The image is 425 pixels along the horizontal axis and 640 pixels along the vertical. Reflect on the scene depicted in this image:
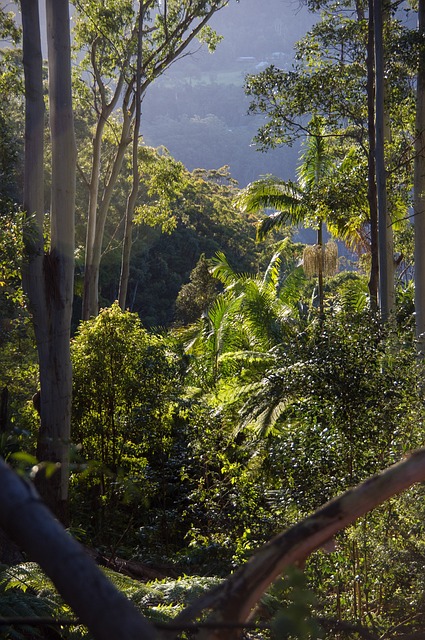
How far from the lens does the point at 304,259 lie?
52.8ft

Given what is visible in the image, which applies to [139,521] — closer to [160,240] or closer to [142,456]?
[142,456]

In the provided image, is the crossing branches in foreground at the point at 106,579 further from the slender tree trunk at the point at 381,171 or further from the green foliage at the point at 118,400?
the slender tree trunk at the point at 381,171

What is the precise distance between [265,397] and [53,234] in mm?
3974

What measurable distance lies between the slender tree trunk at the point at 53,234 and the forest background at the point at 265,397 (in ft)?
0.87

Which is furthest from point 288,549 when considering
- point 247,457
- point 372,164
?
point 372,164

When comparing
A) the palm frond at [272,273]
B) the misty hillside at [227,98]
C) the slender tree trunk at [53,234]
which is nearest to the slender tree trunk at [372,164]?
the palm frond at [272,273]

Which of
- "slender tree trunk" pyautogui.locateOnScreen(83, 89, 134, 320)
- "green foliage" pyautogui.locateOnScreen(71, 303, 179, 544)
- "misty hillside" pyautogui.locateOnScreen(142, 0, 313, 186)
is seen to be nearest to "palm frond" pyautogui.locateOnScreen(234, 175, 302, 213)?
"slender tree trunk" pyautogui.locateOnScreen(83, 89, 134, 320)

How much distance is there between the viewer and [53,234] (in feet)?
31.8

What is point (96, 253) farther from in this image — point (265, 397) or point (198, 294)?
point (265, 397)

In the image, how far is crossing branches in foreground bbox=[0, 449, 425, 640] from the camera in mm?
1292

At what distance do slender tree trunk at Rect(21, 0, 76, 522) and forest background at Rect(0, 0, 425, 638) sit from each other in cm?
27

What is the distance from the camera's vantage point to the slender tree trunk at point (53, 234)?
358 inches

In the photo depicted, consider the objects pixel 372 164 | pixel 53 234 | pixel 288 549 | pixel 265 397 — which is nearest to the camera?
pixel 288 549

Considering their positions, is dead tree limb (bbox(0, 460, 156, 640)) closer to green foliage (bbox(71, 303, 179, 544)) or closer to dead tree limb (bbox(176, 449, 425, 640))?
dead tree limb (bbox(176, 449, 425, 640))
